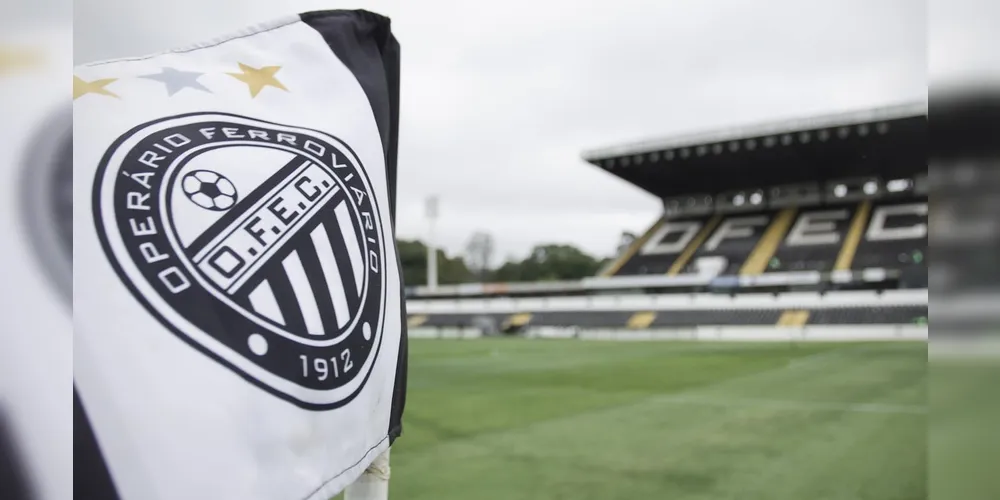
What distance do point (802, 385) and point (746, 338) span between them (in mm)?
15477

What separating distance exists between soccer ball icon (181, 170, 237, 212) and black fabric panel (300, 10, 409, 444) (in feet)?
1.65

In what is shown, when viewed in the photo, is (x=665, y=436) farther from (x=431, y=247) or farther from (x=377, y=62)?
(x=431, y=247)

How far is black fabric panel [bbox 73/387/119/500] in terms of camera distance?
0.78 metres

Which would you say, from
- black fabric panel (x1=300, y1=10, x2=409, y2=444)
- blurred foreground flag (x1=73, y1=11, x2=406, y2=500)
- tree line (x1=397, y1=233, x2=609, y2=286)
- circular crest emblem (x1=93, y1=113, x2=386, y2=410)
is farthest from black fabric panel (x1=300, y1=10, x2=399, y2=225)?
tree line (x1=397, y1=233, x2=609, y2=286)

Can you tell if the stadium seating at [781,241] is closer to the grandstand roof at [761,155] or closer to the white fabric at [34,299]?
the grandstand roof at [761,155]

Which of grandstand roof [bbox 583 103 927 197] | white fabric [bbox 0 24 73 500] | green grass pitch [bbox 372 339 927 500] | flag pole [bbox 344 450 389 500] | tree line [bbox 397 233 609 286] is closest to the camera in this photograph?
white fabric [bbox 0 24 73 500]

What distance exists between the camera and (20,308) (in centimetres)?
66

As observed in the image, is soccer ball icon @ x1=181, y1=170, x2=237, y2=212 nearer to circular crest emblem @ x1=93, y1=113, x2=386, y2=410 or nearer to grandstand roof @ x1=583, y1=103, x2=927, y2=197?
circular crest emblem @ x1=93, y1=113, x2=386, y2=410

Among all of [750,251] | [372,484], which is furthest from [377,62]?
[750,251]

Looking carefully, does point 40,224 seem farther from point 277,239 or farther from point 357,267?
point 357,267

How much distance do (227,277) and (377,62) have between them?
2.57 feet

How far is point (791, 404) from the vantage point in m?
6.82

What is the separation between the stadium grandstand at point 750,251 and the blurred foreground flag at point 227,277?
2371 cm

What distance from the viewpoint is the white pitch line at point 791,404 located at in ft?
20.8
